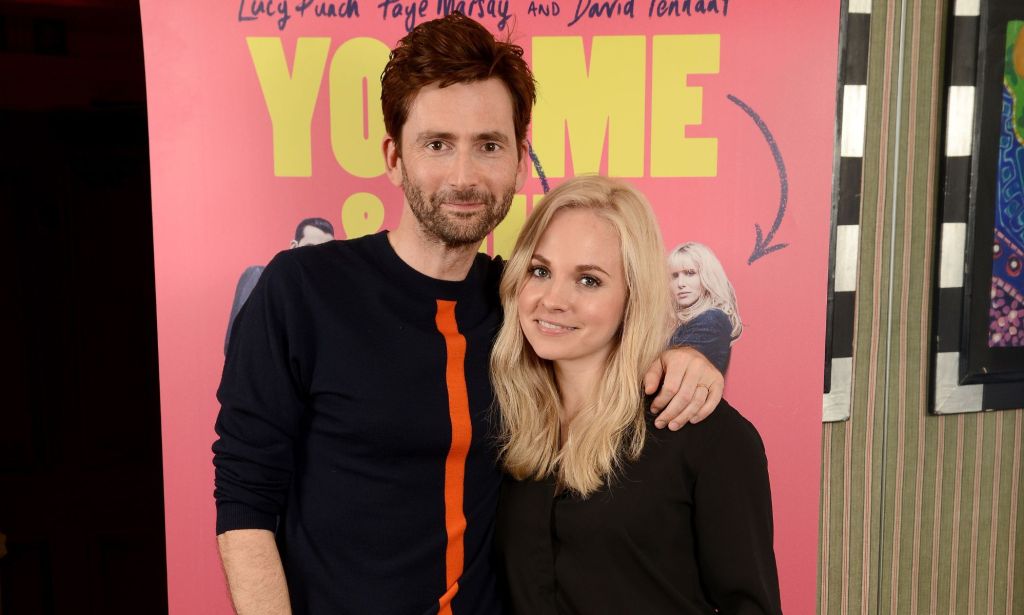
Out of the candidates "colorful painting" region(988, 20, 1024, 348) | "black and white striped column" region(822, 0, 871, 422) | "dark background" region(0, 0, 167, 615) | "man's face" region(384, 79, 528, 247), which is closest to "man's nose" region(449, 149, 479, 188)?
"man's face" region(384, 79, 528, 247)

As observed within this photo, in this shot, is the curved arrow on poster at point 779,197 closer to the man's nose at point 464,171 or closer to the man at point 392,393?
the man at point 392,393

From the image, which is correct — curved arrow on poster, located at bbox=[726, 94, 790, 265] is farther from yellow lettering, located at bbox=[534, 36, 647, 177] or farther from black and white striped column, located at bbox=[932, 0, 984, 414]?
black and white striped column, located at bbox=[932, 0, 984, 414]

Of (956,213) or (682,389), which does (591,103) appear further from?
(956,213)

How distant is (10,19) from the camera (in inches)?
111

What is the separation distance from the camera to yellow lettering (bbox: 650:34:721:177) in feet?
5.65

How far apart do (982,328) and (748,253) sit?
821mm

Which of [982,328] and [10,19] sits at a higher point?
[10,19]

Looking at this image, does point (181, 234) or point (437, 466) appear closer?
point (437, 466)

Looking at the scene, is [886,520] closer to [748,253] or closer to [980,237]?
[980,237]

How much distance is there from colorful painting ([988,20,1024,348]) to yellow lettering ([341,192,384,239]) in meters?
1.66

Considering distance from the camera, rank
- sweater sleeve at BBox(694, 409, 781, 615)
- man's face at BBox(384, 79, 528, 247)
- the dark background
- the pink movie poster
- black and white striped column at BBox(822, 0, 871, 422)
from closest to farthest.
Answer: sweater sleeve at BBox(694, 409, 781, 615) → man's face at BBox(384, 79, 528, 247) → the pink movie poster → black and white striped column at BBox(822, 0, 871, 422) → the dark background

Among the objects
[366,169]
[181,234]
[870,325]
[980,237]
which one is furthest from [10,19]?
[980,237]

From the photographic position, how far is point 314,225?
68.6 inches

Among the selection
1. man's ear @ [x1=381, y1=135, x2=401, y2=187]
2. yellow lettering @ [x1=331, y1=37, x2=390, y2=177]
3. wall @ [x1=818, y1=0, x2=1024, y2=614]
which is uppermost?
yellow lettering @ [x1=331, y1=37, x2=390, y2=177]
